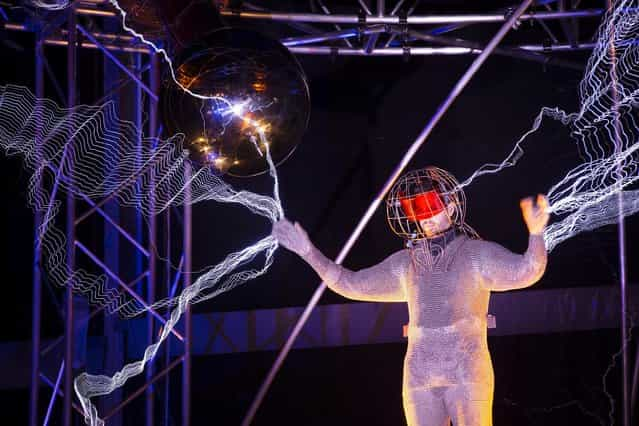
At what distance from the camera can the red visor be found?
2.76m

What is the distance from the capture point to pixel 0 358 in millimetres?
4305

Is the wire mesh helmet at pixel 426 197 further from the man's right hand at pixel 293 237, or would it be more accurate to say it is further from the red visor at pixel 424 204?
the man's right hand at pixel 293 237

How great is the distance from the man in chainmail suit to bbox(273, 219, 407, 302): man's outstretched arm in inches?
0.5

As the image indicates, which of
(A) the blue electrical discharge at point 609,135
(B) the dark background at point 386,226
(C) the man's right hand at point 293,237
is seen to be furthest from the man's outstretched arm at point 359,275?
(B) the dark background at point 386,226

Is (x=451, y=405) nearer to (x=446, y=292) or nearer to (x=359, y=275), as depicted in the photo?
(x=446, y=292)

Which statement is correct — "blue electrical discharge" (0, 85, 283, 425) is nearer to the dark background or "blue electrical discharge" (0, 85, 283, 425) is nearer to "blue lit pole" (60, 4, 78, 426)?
"blue lit pole" (60, 4, 78, 426)

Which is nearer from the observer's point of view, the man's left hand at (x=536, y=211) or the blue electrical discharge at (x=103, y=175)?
the man's left hand at (x=536, y=211)

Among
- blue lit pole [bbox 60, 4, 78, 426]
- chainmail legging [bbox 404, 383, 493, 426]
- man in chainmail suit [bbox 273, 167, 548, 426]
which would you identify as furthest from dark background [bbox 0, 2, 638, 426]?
chainmail legging [bbox 404, 383, 493, 426]

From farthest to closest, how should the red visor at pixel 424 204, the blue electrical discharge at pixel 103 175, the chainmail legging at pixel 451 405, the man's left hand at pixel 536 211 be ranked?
the blue electrical discharge at pixel 103 175 < the red visor at pixel 424 204 < the chainmail legging at pixel 451 405 < the man's left hand at pixel 536 211

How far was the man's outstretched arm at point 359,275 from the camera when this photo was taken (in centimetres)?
297

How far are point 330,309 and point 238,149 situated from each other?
8.89ft

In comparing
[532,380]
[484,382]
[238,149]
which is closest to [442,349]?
[484,382]

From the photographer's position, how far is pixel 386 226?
5188 mm

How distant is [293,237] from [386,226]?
7.64 feet
